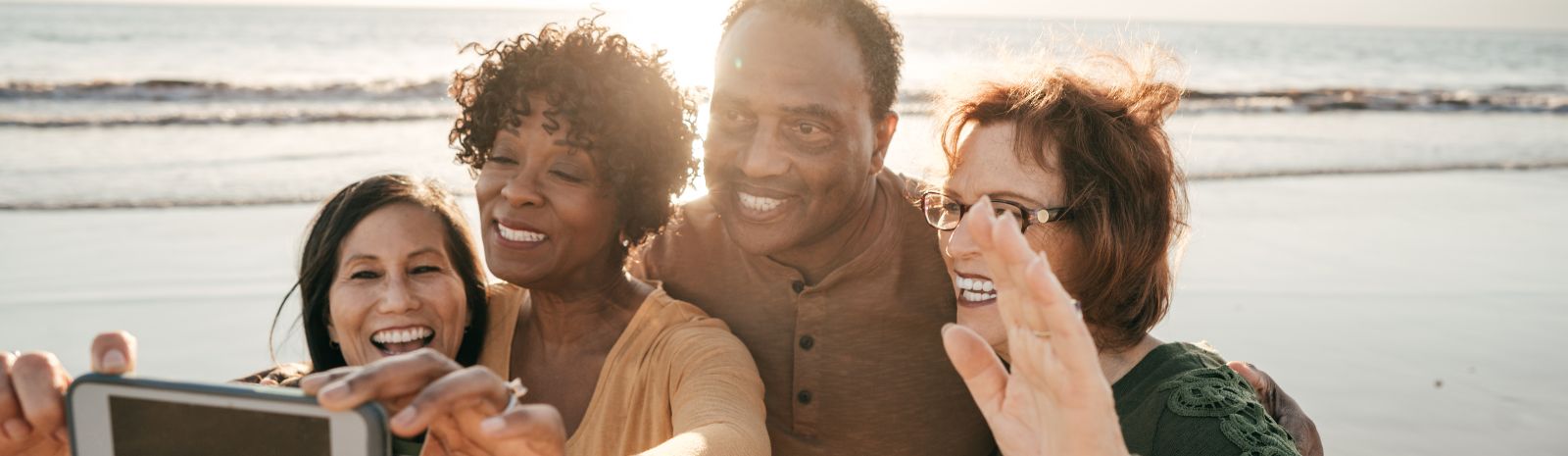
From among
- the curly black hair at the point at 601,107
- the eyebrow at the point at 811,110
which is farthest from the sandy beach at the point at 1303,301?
the eyebrow at the point at 811,110

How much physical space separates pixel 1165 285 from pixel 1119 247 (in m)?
0.27

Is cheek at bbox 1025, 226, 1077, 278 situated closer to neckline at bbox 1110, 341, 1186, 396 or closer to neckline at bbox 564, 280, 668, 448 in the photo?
neckline at bbox 1110, 341, 1186, 396

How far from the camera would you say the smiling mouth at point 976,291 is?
9.38 ft

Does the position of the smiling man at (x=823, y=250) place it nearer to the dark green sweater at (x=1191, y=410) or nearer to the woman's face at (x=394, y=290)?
the dark green sweater at (x=1191, y=410)

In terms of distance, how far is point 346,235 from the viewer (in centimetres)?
290

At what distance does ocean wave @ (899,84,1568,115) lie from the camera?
19688 mm

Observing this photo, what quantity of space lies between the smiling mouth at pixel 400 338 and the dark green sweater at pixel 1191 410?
167cm

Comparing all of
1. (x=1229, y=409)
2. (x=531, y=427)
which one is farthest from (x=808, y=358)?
(x=531, y=427)

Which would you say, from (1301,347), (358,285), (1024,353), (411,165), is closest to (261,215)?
(411,165)

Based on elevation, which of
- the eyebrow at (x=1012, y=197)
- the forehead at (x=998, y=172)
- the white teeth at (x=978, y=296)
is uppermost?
the forehead at (x=998, y=172)

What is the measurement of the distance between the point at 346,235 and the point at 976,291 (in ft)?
5.12

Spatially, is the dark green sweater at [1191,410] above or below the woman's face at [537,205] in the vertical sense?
below

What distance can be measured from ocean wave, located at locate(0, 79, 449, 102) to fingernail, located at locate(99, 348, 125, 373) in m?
17.5

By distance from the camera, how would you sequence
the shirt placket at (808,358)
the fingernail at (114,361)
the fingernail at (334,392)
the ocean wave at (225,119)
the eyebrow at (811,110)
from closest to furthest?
1. the fingernail at (334,392)
2. the fingernail at (114,361)
3. the eyebrow at (811,110)
4. the shirt placket at (808,358)
5. the ocean wave at (225,119)
